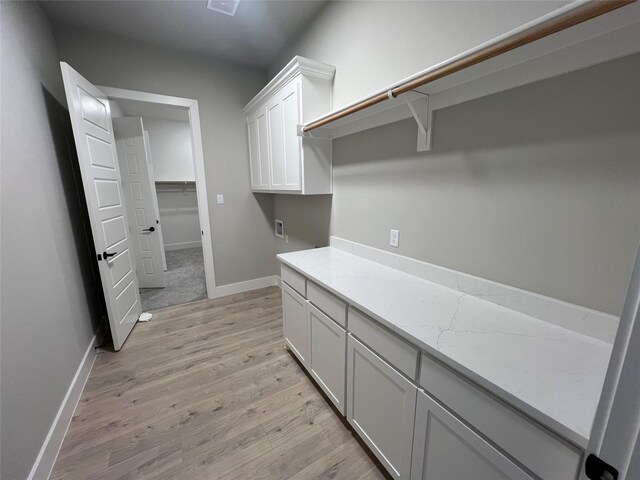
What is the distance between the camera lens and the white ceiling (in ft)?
6.68

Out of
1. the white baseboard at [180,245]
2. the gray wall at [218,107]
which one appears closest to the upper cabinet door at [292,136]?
the gray wall at [218,107]

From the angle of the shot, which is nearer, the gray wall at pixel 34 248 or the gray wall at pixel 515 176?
the gray wall at pixel 515 176

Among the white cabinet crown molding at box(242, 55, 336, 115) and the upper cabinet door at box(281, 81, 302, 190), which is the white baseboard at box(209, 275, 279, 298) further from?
the white cabinet crown molding at box(242, 55, 336, 115)

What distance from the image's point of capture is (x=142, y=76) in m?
2.62

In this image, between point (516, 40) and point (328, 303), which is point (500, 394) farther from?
point (516, 40)

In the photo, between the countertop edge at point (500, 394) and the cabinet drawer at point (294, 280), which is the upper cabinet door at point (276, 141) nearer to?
the cabinet drawer at point (294, 280)

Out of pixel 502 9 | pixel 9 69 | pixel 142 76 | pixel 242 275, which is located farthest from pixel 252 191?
pixel 502 9

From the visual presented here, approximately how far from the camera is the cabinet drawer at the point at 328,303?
138 centimetres

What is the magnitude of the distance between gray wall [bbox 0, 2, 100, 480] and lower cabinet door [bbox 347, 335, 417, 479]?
150 centimetres

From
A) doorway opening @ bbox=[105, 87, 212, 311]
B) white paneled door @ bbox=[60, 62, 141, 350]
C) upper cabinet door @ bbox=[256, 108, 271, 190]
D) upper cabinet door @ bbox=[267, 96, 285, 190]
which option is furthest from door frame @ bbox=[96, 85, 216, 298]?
upper cabinet door @ bbox=[267, 96, 285, 190]

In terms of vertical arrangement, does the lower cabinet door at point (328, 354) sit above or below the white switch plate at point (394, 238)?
below

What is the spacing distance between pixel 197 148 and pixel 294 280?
2121mm

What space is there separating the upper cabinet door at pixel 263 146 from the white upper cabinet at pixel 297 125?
3 centimetres

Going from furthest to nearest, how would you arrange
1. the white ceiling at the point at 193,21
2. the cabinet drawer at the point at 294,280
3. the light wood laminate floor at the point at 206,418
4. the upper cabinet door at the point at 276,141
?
the upper cabinet door at the point at 276,141 < the white ceiling at the point at 193,21 < the cabinet drawer at the point at 294,280 < the light wood laminate floor at the point at 206,418
